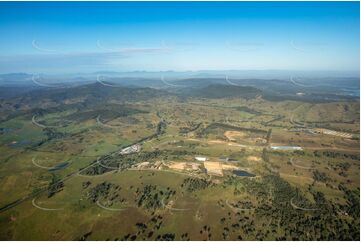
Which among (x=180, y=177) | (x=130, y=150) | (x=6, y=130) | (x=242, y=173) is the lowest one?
(x=6, y=130)

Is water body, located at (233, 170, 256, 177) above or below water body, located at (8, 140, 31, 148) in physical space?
above

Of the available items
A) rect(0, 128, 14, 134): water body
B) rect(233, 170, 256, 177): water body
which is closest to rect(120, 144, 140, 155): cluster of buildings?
rect(233, 170, 256, 177): water body

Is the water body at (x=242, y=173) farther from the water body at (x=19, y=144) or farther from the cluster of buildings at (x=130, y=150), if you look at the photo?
the water body at (x=19, y=144)

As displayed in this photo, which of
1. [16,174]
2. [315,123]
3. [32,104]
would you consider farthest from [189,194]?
[32,104]

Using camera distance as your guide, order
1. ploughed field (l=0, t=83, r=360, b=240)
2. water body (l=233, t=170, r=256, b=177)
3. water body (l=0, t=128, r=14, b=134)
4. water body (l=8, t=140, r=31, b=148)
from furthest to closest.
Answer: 1. water body (l=0, t=128, r=14, b=134)
2. water body (l=8, t=140, r=31, b=148)
3. water body (l=233, t=170, r=256, b=177)
4. ploughed field (l=0, t=83, r=360, b=240)

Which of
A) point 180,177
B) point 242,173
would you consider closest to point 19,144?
point 180,177

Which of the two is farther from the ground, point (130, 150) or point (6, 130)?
point (130, 150)

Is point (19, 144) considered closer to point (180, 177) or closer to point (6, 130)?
point (6, 130)

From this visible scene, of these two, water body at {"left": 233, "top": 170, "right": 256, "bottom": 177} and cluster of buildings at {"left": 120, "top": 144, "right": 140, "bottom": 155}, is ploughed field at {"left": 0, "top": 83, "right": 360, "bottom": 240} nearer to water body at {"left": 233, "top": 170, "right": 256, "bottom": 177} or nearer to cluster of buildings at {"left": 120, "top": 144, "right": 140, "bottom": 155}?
water body at {"left": 233, "top": 170, "right": 256, "bottom": 177}

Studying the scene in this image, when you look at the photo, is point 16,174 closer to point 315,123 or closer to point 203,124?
point 203,124
